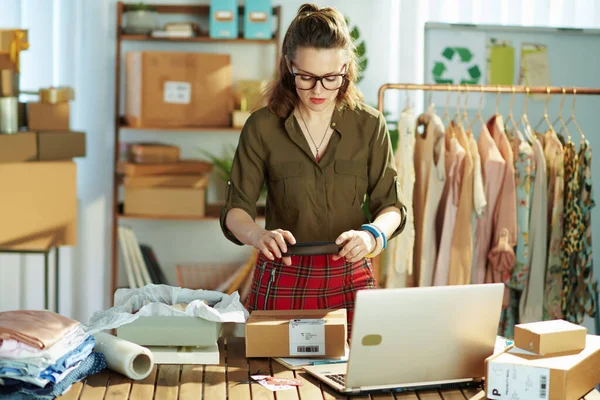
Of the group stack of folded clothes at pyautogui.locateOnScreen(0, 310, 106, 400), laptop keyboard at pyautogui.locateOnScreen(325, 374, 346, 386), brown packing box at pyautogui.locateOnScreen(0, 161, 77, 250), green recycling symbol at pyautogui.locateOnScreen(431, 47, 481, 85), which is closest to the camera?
A: stack of folded clothes at pyautogui.locateOnScreen(0, 310, 106, 400)

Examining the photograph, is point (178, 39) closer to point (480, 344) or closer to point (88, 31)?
point (88, 31)

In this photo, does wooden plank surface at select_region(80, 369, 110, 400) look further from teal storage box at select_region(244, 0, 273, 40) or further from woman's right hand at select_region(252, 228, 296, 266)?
teal storage box at select_region(244, 0, 273, 40)

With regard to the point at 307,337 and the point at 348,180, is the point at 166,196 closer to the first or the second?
the point at 348,180

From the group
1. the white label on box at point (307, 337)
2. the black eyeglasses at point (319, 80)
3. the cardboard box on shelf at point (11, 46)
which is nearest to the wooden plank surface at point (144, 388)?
the white label on box at point (307, 337)

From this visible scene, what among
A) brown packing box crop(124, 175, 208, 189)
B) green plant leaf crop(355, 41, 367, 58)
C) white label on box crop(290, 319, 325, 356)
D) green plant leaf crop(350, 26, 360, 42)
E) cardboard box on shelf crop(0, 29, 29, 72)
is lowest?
white label on box crop(290, 319, 325, 356)

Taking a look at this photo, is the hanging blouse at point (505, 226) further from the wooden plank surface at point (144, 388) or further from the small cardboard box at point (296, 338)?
the wooden plank surface at point (144, 388)

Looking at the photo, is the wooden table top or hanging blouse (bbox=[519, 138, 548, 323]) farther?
hanging blouse (bbox=[519, 138, 548, 323])

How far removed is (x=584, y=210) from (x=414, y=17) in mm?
1681

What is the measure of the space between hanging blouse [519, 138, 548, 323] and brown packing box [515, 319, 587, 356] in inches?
61.7

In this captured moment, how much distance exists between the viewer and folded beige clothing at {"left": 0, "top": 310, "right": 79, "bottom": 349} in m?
1.65

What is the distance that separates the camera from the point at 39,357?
5.37 feet

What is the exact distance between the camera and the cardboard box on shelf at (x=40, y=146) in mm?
3543

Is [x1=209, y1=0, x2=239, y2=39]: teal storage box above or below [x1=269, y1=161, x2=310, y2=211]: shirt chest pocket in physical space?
above

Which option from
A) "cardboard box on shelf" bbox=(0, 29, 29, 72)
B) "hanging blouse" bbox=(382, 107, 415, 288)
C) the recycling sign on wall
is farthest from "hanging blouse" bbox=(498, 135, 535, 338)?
"cardboard box on shelf" bbox=(0, 29, 29, 72)
